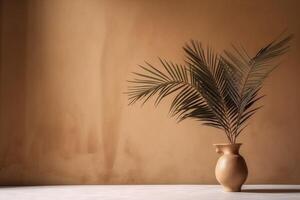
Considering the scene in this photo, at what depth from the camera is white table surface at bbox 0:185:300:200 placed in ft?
7.61

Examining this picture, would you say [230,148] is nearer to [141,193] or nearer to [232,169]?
[232,169]

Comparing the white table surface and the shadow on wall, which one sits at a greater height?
the shadow on wall

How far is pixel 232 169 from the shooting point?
8.08 ft

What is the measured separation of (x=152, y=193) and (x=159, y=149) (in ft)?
2.20

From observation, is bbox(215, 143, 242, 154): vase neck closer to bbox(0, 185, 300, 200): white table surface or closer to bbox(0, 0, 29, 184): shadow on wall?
bbox(0, 185, 300, 200): white table surface

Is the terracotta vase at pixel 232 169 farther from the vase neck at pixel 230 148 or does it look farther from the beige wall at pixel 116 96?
the beige wall at pixel 116 96

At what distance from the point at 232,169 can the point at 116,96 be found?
111cm

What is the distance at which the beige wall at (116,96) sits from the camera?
124 inches

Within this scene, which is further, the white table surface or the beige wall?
the beige wall

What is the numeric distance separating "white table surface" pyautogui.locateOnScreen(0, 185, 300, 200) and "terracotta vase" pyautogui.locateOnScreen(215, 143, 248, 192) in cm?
6

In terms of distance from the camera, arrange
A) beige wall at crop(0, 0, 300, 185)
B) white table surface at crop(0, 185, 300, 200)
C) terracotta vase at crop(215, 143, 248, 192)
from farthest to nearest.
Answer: beige wall at crop(0, 0, 300, 185) < terracotta vase at crop(215, 143, 248, 192) < white table surface at crop(0, 185, 300, 200)

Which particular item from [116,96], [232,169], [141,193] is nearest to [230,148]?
[232,169]

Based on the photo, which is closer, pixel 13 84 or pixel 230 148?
pixel 230 148

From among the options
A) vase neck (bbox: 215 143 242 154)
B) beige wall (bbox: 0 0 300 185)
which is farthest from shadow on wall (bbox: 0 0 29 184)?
vase neck (bbox: 215 143 242 154)
